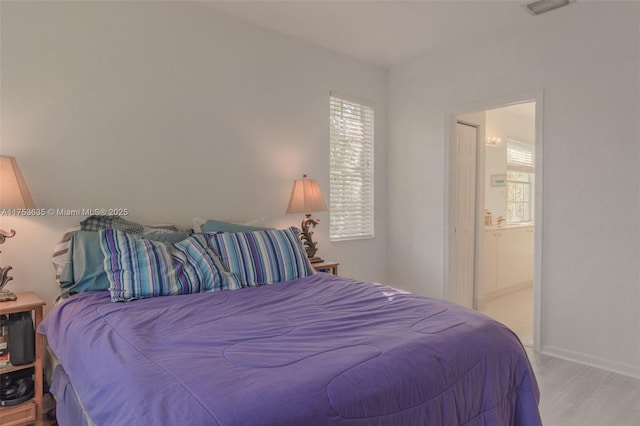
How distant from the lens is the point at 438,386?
123cm

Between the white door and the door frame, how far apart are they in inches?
3.0

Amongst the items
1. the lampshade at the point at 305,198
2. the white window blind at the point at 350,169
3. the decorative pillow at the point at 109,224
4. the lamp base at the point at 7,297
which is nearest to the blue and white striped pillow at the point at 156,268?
the decorative pillow at the point at 109,224

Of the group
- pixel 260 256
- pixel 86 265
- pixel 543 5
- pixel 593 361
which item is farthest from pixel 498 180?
pixel 86 265

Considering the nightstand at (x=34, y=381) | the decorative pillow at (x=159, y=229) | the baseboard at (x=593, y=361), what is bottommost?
the baseboard at (x=593, y=361)

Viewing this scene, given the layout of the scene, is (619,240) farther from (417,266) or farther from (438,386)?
(438,386)

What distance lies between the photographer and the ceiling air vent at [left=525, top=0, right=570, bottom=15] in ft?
9.35

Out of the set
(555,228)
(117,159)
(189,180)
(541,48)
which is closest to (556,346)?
(555,228)

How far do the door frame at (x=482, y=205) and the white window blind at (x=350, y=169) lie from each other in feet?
2.62

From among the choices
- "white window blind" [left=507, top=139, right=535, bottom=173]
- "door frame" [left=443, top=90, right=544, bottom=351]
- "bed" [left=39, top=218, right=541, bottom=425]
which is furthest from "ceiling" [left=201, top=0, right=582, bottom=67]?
"white window blind" [left=507, top=139, right=535, bottom=173]

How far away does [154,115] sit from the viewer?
2.71 metres

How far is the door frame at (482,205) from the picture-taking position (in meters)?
3.17

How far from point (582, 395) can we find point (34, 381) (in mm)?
3143

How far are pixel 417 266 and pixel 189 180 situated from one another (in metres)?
2.50

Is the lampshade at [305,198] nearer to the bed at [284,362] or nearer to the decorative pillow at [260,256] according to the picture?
the decorative pillow at [260,256]
